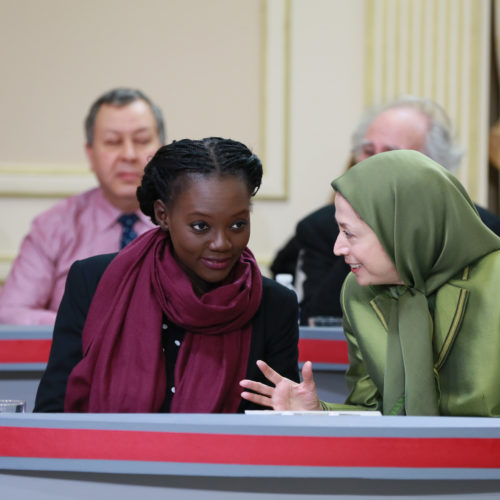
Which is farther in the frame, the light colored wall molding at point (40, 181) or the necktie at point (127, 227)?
the light colored wall molding at point (40, 181)

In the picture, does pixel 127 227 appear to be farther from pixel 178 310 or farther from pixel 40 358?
pixel 178 310

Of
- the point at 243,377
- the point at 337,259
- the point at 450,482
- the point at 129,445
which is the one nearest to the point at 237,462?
the point at 129,445

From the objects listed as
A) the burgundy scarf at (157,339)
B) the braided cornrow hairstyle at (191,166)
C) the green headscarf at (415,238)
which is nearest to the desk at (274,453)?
the green headscarf at (415,238)

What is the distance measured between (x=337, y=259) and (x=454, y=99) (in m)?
1.60

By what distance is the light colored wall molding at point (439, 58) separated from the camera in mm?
4586

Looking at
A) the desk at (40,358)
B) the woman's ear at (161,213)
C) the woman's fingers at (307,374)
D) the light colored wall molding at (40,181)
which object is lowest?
the desk at (40,358)

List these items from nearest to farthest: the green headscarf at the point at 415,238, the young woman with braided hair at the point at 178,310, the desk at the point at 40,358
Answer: the green headscarf at the point at 415,238 → the young woman with braided hair at the point at 178,310 → the desk at the point at 40,358

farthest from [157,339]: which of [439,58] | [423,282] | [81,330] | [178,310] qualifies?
[439,58]

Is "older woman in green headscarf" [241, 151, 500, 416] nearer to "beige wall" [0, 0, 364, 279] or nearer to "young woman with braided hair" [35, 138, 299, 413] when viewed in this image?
"young woman with braided hair" [35, 138, 299, 413]

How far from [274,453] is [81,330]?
2.59 feet

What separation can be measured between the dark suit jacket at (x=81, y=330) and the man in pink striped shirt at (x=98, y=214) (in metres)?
1.27

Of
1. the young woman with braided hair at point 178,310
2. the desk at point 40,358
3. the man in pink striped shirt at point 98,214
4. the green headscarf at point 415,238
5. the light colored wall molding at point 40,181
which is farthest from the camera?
the light colored wall molding at point 40,181

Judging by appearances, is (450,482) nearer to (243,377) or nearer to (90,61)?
(243,377)

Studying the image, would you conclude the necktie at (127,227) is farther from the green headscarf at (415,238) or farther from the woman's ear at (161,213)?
the green headscarf at (415,238)
